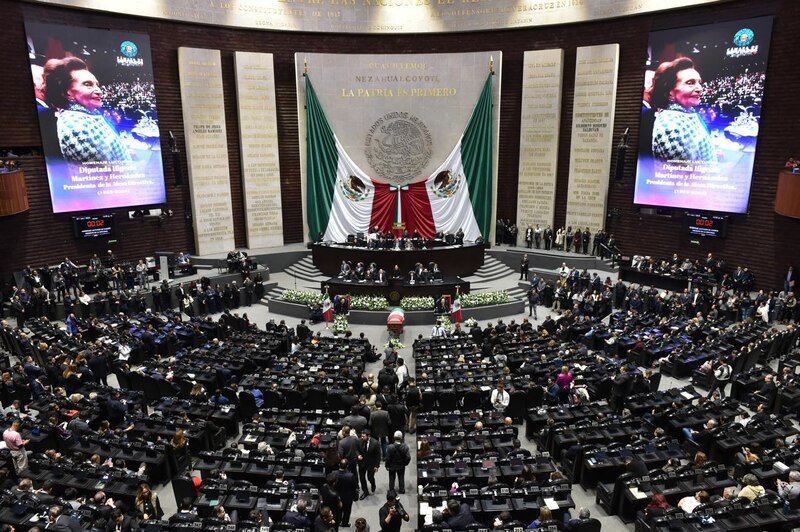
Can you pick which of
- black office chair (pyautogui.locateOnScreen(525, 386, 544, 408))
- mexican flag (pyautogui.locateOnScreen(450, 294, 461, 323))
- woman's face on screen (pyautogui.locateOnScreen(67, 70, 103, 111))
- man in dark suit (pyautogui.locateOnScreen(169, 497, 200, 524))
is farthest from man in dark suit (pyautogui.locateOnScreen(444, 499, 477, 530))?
woman's face on screen (pyautogui.locateOnScreen(67, 70, 103, 111))

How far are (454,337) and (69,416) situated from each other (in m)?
11.6

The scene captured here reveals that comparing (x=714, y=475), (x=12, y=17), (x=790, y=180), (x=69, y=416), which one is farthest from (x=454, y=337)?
(x=12, y=17)

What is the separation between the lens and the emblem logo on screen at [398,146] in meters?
31.5

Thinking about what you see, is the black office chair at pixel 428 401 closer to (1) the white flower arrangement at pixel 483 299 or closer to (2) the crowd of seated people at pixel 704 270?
(1) the white flower arrangement at pixel 483 299

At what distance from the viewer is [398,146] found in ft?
104

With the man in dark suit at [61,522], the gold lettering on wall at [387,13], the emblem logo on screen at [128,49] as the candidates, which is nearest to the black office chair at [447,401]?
the man in dark suit at [61,522]

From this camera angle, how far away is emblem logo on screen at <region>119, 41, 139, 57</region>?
26.4 metres

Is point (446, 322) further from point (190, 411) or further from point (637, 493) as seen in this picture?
point (637, 493)

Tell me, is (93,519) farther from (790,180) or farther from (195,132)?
(790,180)

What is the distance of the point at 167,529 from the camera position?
28.0 ft

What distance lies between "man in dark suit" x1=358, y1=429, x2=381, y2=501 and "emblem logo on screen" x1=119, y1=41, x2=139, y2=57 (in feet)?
78.5

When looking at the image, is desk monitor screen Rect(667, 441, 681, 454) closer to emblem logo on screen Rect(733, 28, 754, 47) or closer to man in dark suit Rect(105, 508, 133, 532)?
man in dark suit Rect(105, 508, 133, 532)

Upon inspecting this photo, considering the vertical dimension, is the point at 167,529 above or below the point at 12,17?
below

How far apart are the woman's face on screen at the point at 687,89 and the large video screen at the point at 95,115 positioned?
25333mm
